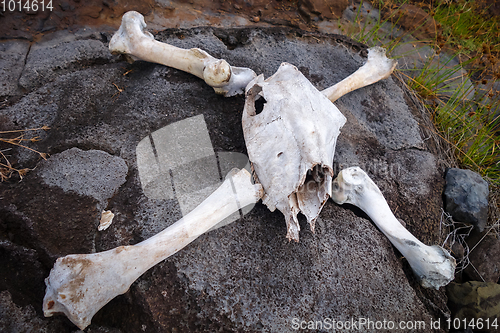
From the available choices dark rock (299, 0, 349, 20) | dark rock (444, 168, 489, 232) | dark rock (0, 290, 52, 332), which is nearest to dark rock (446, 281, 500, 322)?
dark rock (444, 168, 489, 232)

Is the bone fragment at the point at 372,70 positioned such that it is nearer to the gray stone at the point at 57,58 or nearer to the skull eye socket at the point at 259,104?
the skull eye socket at the point at 259,104

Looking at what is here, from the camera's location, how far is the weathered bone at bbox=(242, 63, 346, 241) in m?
1.83

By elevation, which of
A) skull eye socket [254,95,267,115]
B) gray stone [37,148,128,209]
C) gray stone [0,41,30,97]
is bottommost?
gray stone [37,148,128,209]

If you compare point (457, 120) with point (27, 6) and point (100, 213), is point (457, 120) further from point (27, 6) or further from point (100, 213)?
point (27, 6)

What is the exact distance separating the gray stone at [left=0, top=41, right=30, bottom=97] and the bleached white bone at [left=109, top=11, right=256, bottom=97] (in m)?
0.75

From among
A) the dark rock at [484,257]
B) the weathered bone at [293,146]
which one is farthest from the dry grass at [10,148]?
the dark rock at [484,257]

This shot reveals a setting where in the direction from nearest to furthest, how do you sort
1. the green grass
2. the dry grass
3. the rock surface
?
the rock surface, the dry grass, the green grass

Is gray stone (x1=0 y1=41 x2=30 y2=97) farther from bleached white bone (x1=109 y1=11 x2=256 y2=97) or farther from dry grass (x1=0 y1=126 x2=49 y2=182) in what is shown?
→ bleached white bone (x1=109 y1=11 x2=256 y2=97)

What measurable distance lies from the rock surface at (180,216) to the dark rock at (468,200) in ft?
0.32

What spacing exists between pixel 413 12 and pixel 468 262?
3.53 m

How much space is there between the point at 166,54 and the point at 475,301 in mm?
2748

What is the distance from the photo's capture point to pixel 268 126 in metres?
1.97

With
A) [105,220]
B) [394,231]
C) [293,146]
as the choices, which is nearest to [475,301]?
[394,231]

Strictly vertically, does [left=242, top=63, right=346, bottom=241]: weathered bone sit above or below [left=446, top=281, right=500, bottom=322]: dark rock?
above
